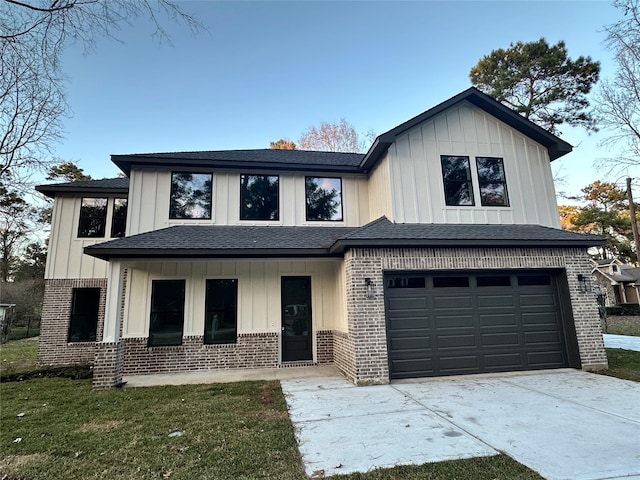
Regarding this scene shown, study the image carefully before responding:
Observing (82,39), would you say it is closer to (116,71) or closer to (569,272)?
(116,71)

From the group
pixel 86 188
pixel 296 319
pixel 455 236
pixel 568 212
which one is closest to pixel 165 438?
pixel 296 319

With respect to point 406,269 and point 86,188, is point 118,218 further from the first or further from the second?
point 406,269

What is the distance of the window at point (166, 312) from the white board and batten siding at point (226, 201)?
5.61ft

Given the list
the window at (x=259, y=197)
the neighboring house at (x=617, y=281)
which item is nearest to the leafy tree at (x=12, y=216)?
the window at (x=259, y=197)

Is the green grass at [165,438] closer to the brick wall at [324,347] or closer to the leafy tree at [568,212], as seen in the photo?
the brick wall at [324,347]

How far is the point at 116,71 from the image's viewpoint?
263 inches

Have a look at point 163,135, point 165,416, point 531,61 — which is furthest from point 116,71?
point 531,61

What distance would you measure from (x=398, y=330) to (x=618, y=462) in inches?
169

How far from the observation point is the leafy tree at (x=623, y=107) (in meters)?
11.2

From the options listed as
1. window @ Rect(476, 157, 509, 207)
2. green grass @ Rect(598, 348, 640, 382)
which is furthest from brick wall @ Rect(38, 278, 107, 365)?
green grass @ Rect(598, 348, 640, 382)

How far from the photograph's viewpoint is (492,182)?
9359 millimetres

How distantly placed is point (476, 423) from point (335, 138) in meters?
21.4

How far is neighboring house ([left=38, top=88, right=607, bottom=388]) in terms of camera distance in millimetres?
7582

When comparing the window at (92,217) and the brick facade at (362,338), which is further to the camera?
the window at (92,217)
